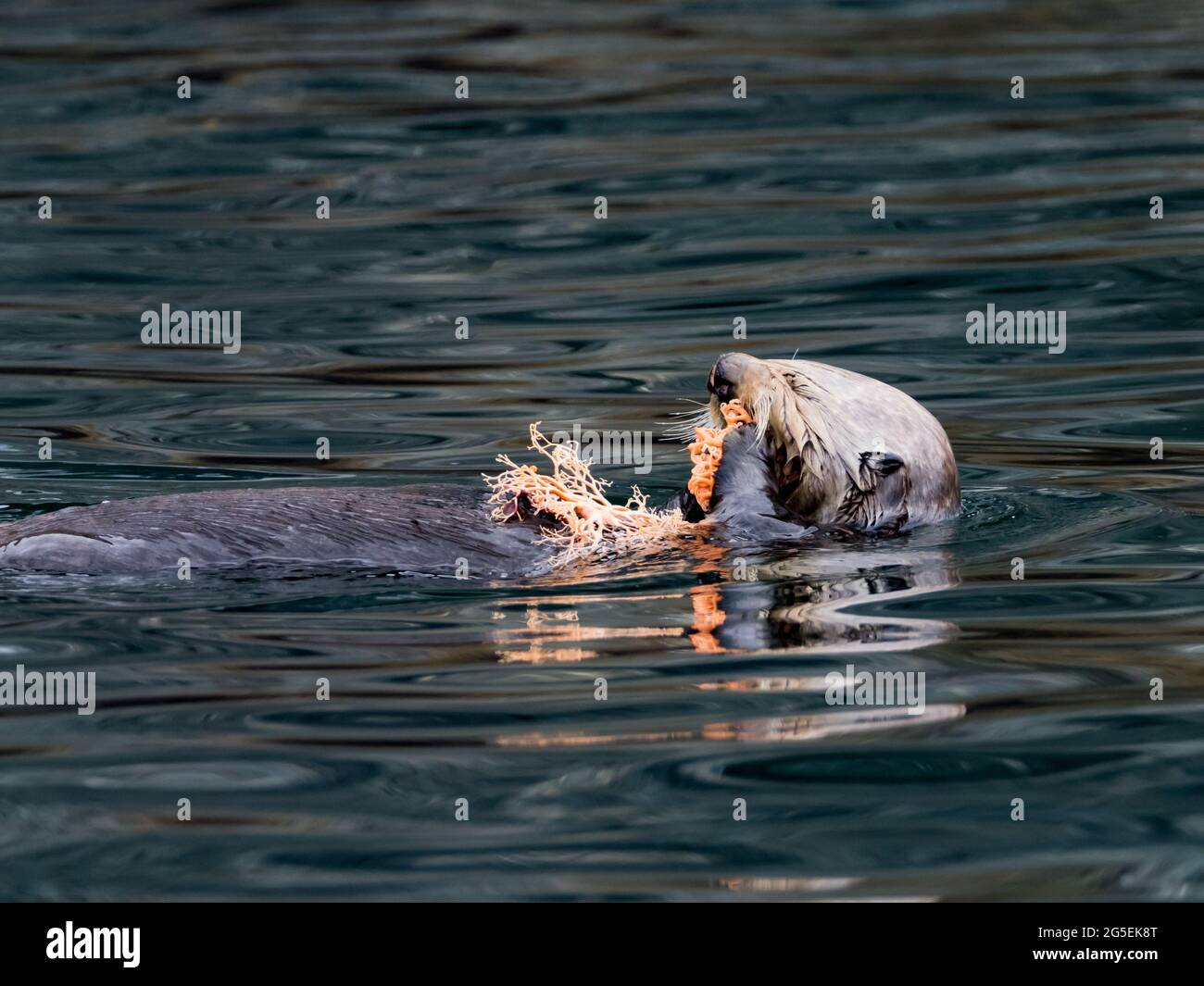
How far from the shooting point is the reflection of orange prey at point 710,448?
6266 millimetres

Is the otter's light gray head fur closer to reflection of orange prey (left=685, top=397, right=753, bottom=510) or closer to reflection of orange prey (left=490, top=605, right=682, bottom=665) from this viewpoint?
reflection of orange prey (left=685, top=397, right=753, bottom=510)

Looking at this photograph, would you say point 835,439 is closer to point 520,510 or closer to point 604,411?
point 520,510

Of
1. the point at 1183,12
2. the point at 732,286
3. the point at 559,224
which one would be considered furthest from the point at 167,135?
the point at 1183,12

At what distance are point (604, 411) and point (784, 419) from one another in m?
2.74

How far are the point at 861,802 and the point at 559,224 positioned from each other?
8.49m

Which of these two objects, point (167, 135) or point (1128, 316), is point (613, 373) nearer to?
point (1128, 316)

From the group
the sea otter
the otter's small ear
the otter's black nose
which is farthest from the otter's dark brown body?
the otter's small ear

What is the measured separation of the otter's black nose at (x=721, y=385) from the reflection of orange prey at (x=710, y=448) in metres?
0.04

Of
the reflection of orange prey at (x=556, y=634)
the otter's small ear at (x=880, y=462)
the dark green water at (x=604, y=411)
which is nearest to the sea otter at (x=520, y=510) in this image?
the otter's small ear at (x=880, y=462)

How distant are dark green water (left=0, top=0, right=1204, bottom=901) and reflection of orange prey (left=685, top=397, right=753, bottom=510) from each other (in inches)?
12.5

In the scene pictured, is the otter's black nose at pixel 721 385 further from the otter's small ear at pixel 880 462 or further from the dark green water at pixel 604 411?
the dark green water at pixel 604 411

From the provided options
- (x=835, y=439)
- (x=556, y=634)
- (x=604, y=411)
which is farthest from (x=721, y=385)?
(x=604, y=411)

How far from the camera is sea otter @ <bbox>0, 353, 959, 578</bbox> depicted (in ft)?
18.1

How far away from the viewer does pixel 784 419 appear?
623 cm
